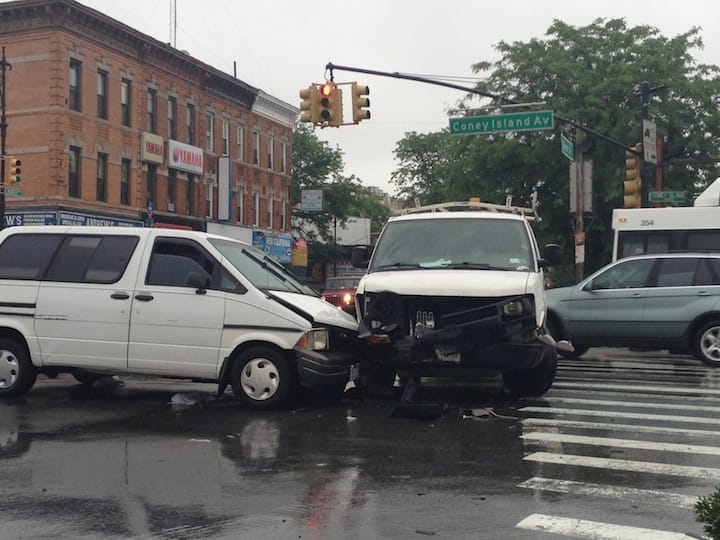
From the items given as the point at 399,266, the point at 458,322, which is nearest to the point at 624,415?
the point at 458,322

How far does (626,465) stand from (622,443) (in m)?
0.93

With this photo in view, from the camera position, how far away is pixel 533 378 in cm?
1034

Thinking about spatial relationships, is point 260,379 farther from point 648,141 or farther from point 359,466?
point 648,141

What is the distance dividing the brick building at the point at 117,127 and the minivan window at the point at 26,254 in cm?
1833

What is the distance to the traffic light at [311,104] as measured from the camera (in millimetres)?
21297

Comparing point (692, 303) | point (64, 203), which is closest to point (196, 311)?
point (692, 303)

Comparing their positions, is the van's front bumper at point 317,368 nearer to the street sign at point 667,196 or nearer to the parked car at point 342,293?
the parked car at point 342,293

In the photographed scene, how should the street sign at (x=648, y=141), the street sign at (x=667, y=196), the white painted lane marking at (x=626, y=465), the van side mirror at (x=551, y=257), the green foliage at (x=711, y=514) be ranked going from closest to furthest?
1. the green foliage at (x=711, y=514)
2. the white painted lane marking at (x=626, y=465)
3. the van side mirror at (x=551, y=257)
4. the street sign at (x=648, y=141)
5. the street sign at (x=667, y=196)

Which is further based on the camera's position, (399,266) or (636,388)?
(636,388)

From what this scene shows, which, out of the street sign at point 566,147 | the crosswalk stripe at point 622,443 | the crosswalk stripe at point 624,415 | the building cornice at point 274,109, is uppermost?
the building cornice at point 274,109

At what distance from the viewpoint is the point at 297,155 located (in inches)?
2547

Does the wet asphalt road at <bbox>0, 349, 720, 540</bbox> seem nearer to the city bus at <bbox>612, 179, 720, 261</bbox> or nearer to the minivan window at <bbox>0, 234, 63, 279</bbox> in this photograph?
the minivan window at <bbox>0, 234, 63, 279</bbox>

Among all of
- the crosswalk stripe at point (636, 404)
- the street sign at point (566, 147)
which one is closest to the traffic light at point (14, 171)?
the street sign at point (566, 147)

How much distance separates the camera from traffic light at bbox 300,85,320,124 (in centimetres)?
2130
